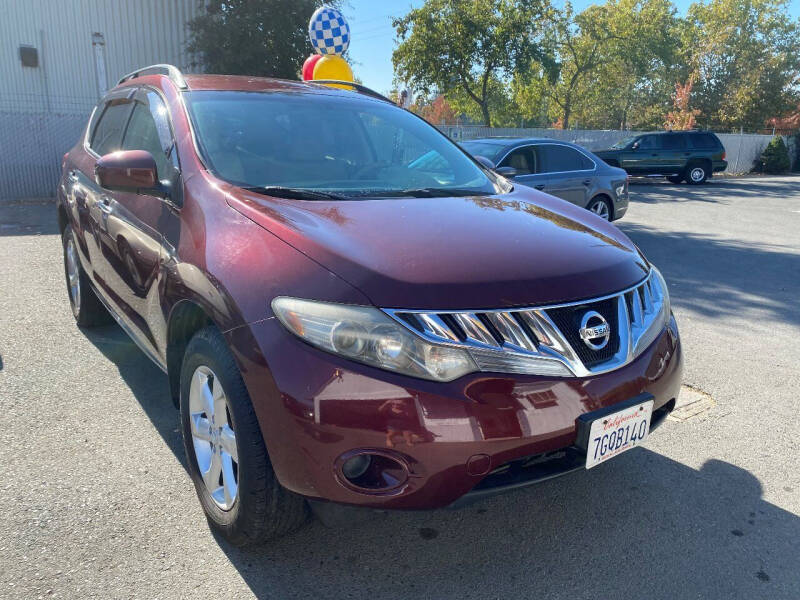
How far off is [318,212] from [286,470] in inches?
36.6

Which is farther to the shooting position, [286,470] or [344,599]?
[344,599]

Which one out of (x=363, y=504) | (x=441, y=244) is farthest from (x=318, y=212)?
(x=363, y=504)

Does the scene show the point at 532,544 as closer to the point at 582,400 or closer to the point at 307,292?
the point at 582,400

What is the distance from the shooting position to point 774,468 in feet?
9.74

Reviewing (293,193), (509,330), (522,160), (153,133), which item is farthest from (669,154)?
(509,330)

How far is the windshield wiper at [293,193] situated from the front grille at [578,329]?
3.37 feet

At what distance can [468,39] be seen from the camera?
24.2 m

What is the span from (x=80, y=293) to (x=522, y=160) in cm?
589

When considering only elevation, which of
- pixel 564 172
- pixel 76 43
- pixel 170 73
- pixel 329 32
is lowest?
pixel 564 172

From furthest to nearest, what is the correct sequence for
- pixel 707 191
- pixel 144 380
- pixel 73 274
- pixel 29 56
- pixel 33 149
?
pixel 707 191 → pixel 29 56 → pixel 33 149 → pixel 73 274 → pixel 144 380

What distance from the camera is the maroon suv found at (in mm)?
1845

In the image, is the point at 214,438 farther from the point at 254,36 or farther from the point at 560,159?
the point at 254,36

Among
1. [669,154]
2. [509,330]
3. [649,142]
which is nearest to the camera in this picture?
[509,330]

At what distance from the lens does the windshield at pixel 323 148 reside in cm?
Result: 276
